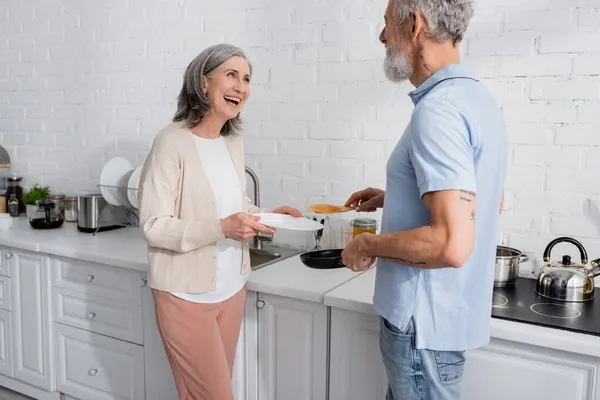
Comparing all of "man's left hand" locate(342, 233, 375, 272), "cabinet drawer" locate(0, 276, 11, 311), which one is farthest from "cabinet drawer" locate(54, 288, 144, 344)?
"man's left hand" locate(342, 233, 375, 272)

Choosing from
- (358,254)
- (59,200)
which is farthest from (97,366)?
(358,254)

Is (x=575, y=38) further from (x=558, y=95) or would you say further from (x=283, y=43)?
(x=283, y=43)

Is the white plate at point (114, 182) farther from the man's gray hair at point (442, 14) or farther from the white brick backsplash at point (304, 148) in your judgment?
the man's gray hair at point (442, 14)

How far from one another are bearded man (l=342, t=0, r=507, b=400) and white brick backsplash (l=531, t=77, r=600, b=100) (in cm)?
82


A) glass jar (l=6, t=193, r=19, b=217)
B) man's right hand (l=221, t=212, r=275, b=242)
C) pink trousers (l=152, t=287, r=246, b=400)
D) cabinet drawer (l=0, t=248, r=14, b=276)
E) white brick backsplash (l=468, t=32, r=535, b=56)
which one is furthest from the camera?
glass jar (l=6, t=193, r=19, b=217)

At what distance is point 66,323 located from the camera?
2523 mm

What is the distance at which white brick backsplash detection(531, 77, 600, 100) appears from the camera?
1913 mm

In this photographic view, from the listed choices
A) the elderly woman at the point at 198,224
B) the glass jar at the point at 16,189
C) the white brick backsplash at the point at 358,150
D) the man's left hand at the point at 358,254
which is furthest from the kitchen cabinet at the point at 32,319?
the man's left hand at the point at 358,254

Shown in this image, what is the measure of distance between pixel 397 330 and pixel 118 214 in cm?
198

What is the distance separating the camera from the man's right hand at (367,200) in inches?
72.9

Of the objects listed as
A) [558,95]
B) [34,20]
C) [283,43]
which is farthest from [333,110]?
[34,20]

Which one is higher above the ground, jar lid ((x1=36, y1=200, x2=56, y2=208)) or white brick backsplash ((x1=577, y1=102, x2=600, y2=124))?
white brick backsplash ((x1=577, y1=102, x2=600, y2=124))

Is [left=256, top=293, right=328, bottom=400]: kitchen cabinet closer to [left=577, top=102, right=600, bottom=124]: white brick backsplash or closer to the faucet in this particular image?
the faucet

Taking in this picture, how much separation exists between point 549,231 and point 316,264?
840mm
